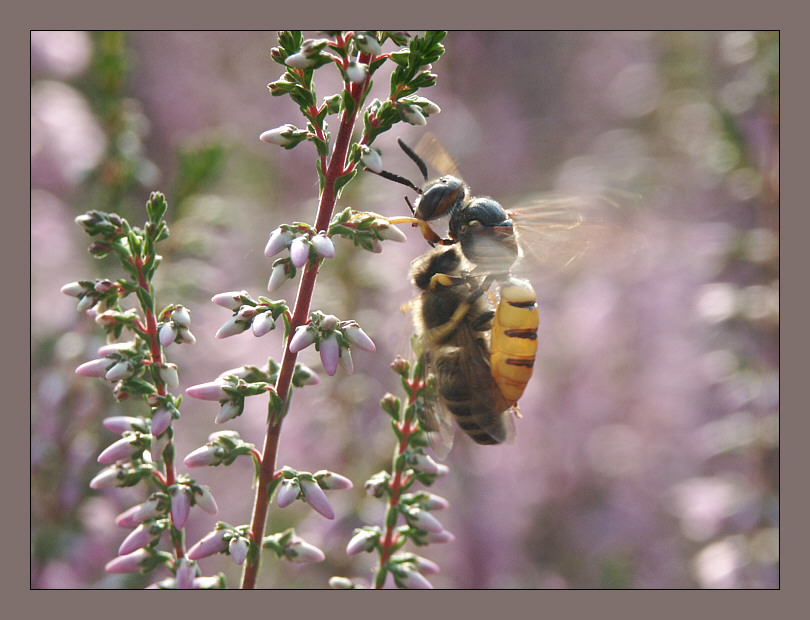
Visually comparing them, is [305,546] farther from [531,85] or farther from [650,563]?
[531,85]

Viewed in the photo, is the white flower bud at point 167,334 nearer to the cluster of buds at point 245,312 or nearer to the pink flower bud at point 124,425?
the cluster of buds at point 245,312

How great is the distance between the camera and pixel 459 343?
2.12 meters

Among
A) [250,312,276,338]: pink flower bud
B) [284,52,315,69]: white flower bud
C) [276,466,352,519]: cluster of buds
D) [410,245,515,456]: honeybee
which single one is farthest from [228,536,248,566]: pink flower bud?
[284,52,315,69]: white flower bud

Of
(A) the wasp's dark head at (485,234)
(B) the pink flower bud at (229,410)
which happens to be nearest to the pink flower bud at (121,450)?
(B) the pink flower bud at (229,410)

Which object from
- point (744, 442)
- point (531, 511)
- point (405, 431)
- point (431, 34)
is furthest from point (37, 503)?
point (744, 442)

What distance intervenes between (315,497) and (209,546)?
0.25 meters

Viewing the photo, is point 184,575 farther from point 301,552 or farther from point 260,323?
point 260,323

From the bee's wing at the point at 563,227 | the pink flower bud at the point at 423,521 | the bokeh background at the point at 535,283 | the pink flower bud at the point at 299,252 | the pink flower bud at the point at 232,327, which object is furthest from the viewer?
the bokeh background at the point at 535,283

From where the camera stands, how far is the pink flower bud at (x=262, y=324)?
4.69 ft

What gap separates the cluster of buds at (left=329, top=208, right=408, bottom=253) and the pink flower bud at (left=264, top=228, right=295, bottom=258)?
10 cm

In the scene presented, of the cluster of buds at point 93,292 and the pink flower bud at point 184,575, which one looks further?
the pink flower bud at point 184,575

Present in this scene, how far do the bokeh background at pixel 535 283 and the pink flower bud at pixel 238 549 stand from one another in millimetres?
802

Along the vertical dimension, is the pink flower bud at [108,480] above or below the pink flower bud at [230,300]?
below

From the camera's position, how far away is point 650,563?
383 centimetres
